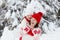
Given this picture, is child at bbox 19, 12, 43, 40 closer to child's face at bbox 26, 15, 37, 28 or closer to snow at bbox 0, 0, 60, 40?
child's face at bbox 26, 15, 37, 28

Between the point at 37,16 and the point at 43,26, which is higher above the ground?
the point at 37,16

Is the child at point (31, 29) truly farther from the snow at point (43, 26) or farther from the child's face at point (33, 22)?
the snow at point (43, 26)

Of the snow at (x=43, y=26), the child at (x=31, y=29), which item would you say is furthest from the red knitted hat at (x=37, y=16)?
the snow at (x=43, y=26)

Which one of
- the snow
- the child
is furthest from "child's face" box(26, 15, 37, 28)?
the snow

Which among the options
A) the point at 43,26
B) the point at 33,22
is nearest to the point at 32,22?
the point at 33,22

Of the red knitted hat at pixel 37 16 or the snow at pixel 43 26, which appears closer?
the red knitted hat at pixel 37 16

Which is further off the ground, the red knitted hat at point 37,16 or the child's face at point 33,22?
the red knitted hat at point 37,16

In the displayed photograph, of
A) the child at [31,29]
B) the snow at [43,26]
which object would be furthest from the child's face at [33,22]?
the snow at [43,26]

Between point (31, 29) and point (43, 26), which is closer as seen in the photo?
point (31, 29)

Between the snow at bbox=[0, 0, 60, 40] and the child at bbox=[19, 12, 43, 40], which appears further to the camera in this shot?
the snow at bbox=[0, 0, 60, 40]

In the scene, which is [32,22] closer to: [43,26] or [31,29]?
[31,29]

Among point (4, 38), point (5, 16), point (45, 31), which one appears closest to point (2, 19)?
point (5, 16)

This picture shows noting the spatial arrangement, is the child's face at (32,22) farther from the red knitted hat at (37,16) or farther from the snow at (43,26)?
the snow at (43,26)

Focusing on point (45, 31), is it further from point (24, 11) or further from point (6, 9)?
point (6, 9)
